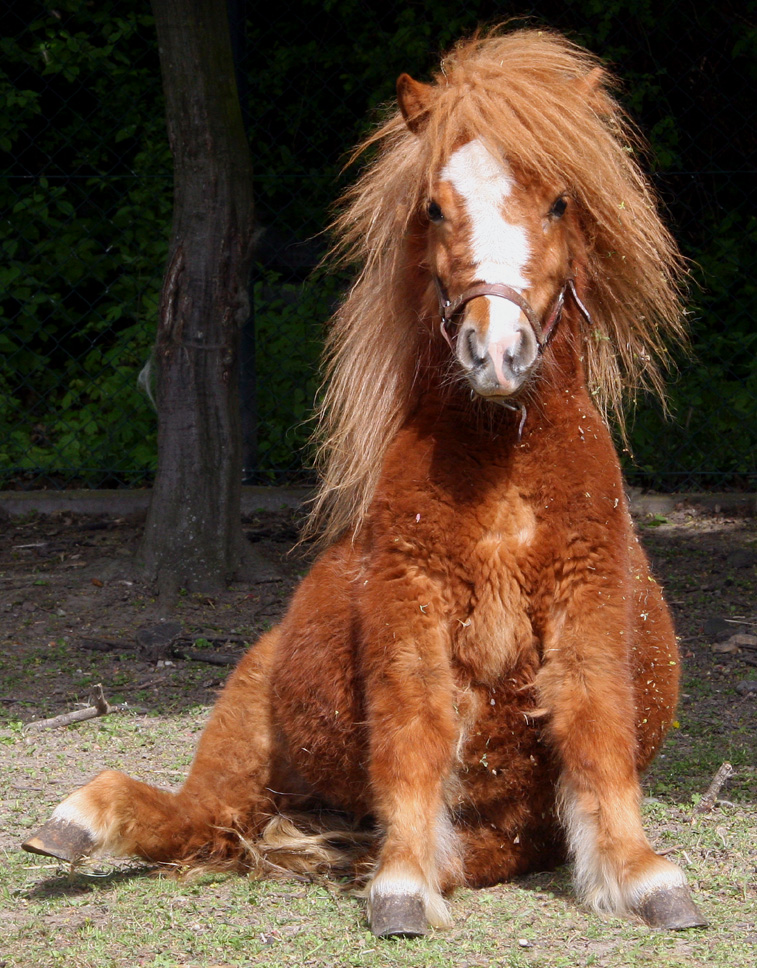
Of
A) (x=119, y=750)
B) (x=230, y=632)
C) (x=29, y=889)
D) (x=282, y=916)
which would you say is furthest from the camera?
(x=230, y=632)

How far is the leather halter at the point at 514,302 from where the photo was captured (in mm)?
2107

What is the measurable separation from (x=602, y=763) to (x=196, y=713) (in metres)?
1.90

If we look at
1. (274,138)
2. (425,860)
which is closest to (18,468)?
(274,138)

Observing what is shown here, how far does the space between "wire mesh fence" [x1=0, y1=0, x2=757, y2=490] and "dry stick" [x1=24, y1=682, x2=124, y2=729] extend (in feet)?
7.83

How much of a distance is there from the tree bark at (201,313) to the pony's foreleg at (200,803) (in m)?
2.23

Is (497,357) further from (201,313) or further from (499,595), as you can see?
(201,313)

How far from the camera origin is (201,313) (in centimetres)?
490

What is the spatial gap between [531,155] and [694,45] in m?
4.69

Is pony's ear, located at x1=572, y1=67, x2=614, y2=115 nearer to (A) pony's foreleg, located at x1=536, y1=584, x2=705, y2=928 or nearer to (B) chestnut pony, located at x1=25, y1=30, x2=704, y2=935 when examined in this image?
(B) chestnut pony, located at x1=25, y1=30, x2=704, y2=935

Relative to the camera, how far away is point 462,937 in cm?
218

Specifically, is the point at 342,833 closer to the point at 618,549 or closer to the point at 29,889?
the point at 29,889

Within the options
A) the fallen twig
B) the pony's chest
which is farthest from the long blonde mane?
the fallen twig

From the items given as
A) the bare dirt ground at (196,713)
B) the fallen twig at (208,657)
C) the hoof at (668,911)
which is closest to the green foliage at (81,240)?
Result: the bare dirt ground at (196,713)

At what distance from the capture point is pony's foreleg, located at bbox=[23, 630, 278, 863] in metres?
2.39
